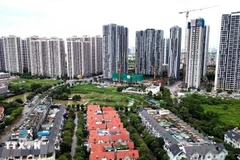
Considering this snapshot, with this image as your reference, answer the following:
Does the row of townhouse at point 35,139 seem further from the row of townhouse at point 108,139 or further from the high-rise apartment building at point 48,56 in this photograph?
the high-rise apartment building at point 48,56

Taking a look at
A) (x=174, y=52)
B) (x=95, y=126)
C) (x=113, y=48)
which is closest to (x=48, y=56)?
(x=113, y=48)

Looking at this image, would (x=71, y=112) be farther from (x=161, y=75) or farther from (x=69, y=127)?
(x=161, y=75)

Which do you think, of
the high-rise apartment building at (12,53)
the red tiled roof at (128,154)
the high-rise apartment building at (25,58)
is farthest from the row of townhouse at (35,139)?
the high-rise apartment building at (25,58)

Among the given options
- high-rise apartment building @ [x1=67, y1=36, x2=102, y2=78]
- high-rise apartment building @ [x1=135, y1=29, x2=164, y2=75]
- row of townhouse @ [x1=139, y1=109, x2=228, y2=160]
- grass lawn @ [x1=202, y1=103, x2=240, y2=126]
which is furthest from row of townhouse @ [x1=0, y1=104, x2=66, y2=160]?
high-rise apartment building @ [x1=135, y1=29, x2=164, y2=75]

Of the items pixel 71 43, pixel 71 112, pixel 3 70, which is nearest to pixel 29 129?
pixel 71 112

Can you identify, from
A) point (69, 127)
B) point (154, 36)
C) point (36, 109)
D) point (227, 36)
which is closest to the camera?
point (69, 127)
